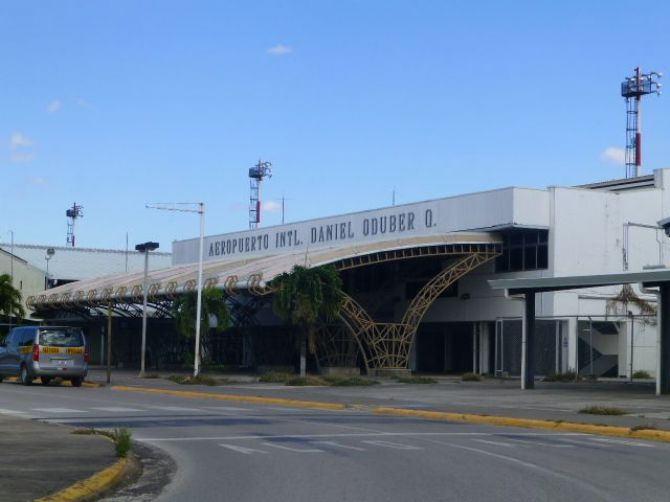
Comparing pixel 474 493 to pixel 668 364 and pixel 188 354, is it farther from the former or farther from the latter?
pixel 188 354

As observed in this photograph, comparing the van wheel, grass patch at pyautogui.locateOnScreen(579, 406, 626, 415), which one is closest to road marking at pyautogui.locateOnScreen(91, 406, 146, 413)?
grass patch at pyautogui.locateOnScreen(579, 406, 626, 415)

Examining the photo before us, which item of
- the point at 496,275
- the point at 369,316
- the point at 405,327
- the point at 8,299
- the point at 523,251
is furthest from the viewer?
the point at 8,299

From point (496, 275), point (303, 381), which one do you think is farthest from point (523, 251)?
point (303, 381)

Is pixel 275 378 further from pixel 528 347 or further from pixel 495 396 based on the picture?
pixel 495 396

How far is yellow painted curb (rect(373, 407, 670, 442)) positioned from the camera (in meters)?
20.5

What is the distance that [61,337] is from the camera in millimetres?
37281

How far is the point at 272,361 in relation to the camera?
5659 centimetres

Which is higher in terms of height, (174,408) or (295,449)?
(295,449)

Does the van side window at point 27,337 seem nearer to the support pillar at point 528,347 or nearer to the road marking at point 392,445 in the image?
the support pillar at point 528,347

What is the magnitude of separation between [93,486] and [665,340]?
82.4 feet

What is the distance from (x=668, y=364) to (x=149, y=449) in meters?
21.5

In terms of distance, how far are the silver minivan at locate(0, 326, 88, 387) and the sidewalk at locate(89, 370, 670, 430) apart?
2549 mm

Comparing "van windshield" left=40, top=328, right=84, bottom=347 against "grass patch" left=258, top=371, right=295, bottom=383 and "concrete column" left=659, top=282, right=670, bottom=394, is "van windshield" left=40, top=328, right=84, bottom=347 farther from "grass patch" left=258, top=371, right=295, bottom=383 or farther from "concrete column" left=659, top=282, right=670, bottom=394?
"concrete column" left=659, top=282, right=670, bottom=394

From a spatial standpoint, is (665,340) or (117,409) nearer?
(117,409)
